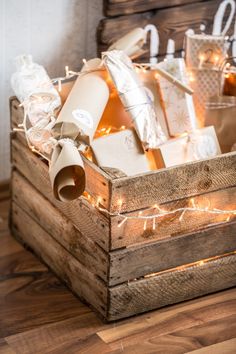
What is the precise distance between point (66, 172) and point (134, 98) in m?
0.47

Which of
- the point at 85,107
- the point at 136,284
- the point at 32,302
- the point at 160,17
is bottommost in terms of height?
the point at 32,302

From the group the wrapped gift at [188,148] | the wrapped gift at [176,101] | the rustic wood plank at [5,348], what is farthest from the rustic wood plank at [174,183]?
the rustic wood plank at [5,348]

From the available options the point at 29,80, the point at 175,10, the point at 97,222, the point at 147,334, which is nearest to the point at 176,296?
the point at 147,334

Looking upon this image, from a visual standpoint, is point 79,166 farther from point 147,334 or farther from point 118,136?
point 147,334

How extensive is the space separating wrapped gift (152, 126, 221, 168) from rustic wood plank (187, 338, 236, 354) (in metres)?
0.57

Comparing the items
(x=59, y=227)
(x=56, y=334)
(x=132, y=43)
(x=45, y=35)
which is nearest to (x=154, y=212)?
(x=59, y=227)

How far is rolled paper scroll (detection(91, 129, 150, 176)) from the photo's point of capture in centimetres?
234

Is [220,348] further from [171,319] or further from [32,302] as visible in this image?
[32,302]

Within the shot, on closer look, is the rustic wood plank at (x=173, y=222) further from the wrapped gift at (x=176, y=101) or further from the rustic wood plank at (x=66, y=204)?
the wrapped gift at (x=176, y=101)

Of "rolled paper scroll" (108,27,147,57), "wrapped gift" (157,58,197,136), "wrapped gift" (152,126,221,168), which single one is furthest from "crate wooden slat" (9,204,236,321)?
"rolled paper scroll" (108,27,147,57)

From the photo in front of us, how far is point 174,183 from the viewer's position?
2.25 m

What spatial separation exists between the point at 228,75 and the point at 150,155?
474 millimetres

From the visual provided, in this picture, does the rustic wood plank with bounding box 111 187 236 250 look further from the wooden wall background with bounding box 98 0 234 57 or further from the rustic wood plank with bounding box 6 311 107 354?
the wooden wall background with bounding box 98 0 234 57

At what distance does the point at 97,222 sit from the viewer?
2.22 meters
